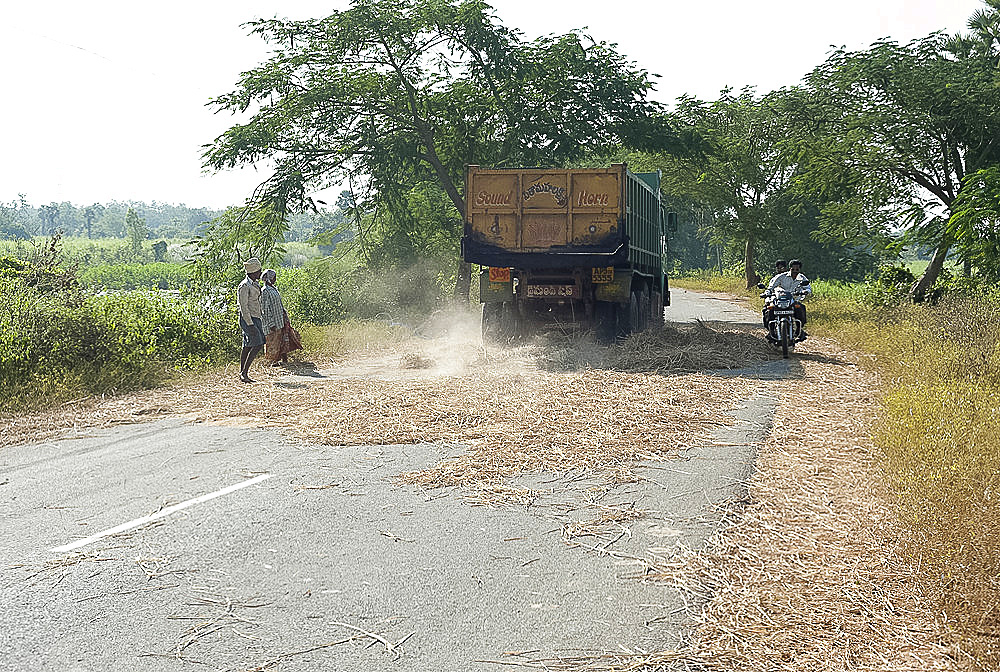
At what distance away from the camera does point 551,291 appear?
1623cm

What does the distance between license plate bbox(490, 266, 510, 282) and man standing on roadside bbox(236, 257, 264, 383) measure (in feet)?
13.9

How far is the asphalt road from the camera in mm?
4266

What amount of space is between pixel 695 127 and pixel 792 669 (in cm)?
2492

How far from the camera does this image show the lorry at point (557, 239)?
1568 cm

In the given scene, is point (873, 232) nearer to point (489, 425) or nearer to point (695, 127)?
point (695, 127)

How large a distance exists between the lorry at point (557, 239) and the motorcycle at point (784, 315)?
7.73 feet

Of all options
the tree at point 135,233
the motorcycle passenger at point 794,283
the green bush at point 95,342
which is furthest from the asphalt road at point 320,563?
the tree at point 135,233

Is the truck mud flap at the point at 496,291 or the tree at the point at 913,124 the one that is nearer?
the truck mud flap at the point at 496,291

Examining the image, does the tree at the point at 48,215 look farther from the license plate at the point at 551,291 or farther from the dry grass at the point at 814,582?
the dry grass at the point at 814,582

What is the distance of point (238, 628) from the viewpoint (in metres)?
4.44

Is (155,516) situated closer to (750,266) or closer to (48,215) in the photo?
(750,266)

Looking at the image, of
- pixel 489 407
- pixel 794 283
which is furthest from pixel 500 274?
pixel 489 407

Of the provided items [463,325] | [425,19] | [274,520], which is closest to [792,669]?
[274,520]

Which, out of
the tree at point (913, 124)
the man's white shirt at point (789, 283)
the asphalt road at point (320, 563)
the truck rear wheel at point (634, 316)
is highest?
the tree at point (913, 124)
